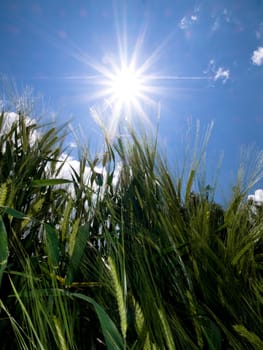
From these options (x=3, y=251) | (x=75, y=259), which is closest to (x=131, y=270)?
(x=75, y=259)

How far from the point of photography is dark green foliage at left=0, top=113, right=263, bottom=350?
0.44 metres

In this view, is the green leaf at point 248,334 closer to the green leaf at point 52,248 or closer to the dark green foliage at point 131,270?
the dark green foliage at point 131,270

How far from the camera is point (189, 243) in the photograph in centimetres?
64

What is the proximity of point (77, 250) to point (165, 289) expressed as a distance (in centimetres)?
18

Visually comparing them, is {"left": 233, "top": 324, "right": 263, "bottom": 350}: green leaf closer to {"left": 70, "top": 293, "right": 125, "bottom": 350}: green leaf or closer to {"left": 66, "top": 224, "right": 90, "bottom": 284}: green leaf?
{"left": 70, "top": 293, "right": 125, "bottom": 350}: green leaf

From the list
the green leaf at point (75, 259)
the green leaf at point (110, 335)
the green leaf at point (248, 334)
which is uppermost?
the green leaf at point (75, 259)

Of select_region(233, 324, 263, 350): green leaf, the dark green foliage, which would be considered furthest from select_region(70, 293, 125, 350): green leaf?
select_region(233, 324, 263, 350): green leaf

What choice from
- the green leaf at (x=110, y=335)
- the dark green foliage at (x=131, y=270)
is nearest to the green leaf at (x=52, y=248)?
the dark green foliage at (x=131, y=270)

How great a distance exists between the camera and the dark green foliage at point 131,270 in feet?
1.44

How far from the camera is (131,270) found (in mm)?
591

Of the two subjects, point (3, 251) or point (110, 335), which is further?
point (3, 251)

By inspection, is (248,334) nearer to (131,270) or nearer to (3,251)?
(131,270)

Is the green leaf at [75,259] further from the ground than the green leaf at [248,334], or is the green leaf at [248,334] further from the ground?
the green leaf at [75,259]

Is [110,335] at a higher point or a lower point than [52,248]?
lower
